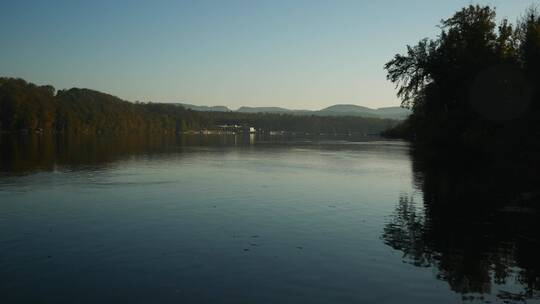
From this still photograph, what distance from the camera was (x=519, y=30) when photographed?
278ft

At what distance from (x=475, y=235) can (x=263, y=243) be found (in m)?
12.8

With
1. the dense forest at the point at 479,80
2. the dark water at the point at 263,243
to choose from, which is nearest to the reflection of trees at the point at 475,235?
the dark water at the point at 263,243

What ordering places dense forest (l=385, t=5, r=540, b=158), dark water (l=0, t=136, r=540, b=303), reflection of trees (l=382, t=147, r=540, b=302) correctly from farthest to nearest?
dense forest (l=385, t=5, r=540, b=158)
reflection of trees (l=382, t=147, r=540, b=302)
dark water (l=0, t=136, r=540, b=303)

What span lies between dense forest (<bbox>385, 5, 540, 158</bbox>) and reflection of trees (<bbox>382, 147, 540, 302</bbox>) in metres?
20.2

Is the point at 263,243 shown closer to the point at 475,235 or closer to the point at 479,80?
the point at 475,235

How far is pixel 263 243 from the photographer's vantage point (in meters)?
24.9

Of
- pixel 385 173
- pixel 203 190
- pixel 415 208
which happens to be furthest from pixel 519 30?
pixel 203 190

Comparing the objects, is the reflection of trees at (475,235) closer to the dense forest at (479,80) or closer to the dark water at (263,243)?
the dark water at (263,243)

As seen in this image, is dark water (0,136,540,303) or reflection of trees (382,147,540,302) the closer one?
dark water (0,136,540,303)

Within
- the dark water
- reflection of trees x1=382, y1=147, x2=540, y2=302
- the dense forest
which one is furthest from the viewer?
the dense forest

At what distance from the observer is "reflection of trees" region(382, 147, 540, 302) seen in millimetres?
19938

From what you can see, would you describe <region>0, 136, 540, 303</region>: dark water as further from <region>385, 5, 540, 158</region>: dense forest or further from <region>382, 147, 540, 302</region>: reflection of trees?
<region>385, 5, 540, 158</region>: dense forest

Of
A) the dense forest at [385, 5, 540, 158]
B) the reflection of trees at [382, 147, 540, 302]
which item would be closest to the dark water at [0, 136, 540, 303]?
the reflection of trees at [382, 147, 540, 302]

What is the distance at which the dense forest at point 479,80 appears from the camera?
64.0 m
